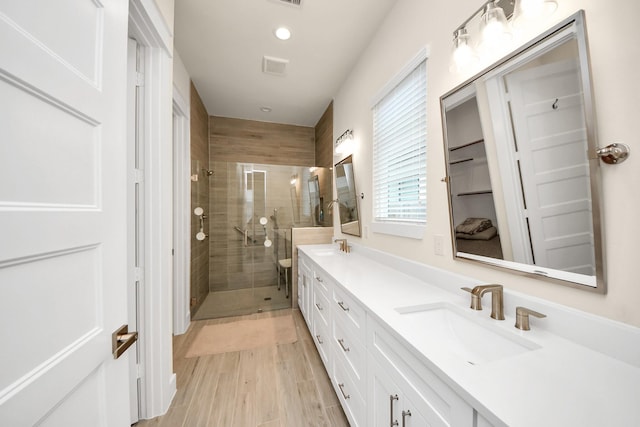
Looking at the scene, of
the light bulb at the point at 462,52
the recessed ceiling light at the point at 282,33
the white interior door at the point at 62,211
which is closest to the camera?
the white interior door at the point at 62,211

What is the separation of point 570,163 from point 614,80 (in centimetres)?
24

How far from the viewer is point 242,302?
3027 millimetres

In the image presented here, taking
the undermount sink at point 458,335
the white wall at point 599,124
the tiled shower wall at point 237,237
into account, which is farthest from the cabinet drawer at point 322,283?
the tiled shower wall at point 237,237

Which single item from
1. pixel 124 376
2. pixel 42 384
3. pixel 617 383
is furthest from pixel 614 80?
pixel 124 376

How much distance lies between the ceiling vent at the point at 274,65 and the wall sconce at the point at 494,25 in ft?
5.53

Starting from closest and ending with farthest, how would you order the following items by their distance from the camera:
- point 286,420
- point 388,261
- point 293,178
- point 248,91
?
point 286,420
point 388,261
point 248,91
point 293,178

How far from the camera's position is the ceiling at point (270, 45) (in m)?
1.72

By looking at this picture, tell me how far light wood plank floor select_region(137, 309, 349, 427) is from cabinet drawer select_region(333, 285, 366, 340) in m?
0.60

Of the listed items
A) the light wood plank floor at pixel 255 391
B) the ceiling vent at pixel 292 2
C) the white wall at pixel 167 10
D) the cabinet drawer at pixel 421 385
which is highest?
the ceiling vent at pixel 292 2

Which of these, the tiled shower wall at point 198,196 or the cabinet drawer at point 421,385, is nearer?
the cabinet drawer at point 421,385

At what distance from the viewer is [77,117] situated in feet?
1.87

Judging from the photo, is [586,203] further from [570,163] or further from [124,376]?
[124,376]

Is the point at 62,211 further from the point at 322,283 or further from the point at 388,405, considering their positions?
the point at 322,283

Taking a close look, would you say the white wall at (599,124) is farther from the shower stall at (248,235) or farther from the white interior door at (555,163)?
the shower stall at (248,235)
